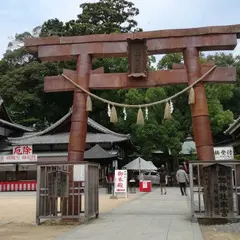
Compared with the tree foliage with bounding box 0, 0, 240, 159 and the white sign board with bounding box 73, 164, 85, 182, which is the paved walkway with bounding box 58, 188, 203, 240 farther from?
the tree foliage with bounding box 0, 0, 240, 159

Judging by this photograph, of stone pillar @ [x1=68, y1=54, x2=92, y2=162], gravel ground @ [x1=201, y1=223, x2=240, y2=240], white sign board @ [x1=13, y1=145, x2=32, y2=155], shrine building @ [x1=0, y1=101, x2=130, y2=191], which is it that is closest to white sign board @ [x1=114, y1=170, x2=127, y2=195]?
shrine building @ [x1=0, y1=101, x2=130, y2=191]

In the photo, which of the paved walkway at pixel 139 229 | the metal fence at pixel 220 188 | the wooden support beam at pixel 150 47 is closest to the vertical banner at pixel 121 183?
the paved walkway at pixel 139 229

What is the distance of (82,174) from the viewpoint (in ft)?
36.7

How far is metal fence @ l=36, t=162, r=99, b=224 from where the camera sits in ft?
35.8

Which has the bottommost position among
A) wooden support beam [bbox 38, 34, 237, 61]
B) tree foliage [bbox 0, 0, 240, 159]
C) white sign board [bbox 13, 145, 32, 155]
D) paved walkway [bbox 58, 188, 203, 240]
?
paved walkway [bbox 58, 188, 203, 240]

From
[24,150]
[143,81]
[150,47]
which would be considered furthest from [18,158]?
[150,47]

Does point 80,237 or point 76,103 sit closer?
point 80,237

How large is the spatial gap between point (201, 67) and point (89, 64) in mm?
3834

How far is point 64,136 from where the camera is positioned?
36031mm

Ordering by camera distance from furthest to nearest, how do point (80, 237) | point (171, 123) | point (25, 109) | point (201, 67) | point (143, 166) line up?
1. point (25, 109)
2. point (171, 123)
3. point (143, 166)
4. point (201, 67)
5. point (80, 237)

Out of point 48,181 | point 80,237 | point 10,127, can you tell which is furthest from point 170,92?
point 80,237

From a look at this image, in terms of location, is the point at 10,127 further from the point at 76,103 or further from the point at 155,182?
the point at 76,103

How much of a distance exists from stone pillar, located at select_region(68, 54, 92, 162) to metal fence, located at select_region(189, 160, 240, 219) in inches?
149

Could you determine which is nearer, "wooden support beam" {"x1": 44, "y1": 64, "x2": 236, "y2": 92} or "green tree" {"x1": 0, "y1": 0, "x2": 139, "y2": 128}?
"wooden support beam" {"x1": 44, "y1": 64, "x2": 236, "y2": 92}
